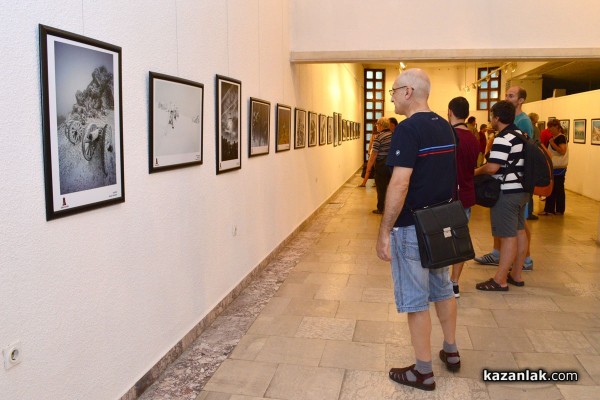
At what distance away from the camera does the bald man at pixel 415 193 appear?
343cm

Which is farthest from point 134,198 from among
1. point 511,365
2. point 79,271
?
point 511,365

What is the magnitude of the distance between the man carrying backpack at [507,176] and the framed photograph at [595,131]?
959 centimetres

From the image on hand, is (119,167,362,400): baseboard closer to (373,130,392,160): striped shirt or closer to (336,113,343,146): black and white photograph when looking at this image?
(373,130,392,160): striped shirt

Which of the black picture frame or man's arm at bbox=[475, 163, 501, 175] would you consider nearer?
man's arm at bbox=[475, 163, 501, 175]

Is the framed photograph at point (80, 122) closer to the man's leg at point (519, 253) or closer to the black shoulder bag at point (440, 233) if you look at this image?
the black shoulder bag at point (440, 233)

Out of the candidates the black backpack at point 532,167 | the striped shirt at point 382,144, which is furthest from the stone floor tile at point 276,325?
the striped shirt at point 382,144

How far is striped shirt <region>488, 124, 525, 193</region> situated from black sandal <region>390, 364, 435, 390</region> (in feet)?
8.72

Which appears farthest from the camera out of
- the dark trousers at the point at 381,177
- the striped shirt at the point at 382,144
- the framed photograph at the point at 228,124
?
the dark trousers at the point at 381,177

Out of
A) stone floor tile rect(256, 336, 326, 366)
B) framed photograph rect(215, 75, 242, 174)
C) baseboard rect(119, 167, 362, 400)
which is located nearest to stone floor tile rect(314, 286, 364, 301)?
baseboard rect(119, 167, 362, 400)

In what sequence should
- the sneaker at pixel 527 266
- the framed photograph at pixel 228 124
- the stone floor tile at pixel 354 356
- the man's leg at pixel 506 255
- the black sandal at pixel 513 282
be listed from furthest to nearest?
the sneaker at pixel 527 266 < the black sandal at pixel 513 282 < the man's leg at pixel 506 255 < the framed photograph at pixel 228 124 < the stone floor tile at pixel 354 356

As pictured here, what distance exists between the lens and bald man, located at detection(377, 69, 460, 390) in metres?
3.43

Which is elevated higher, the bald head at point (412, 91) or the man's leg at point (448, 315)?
the bald head at point (412, 91)

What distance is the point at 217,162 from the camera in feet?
17.0

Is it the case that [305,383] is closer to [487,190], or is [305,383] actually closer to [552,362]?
[552,362]
